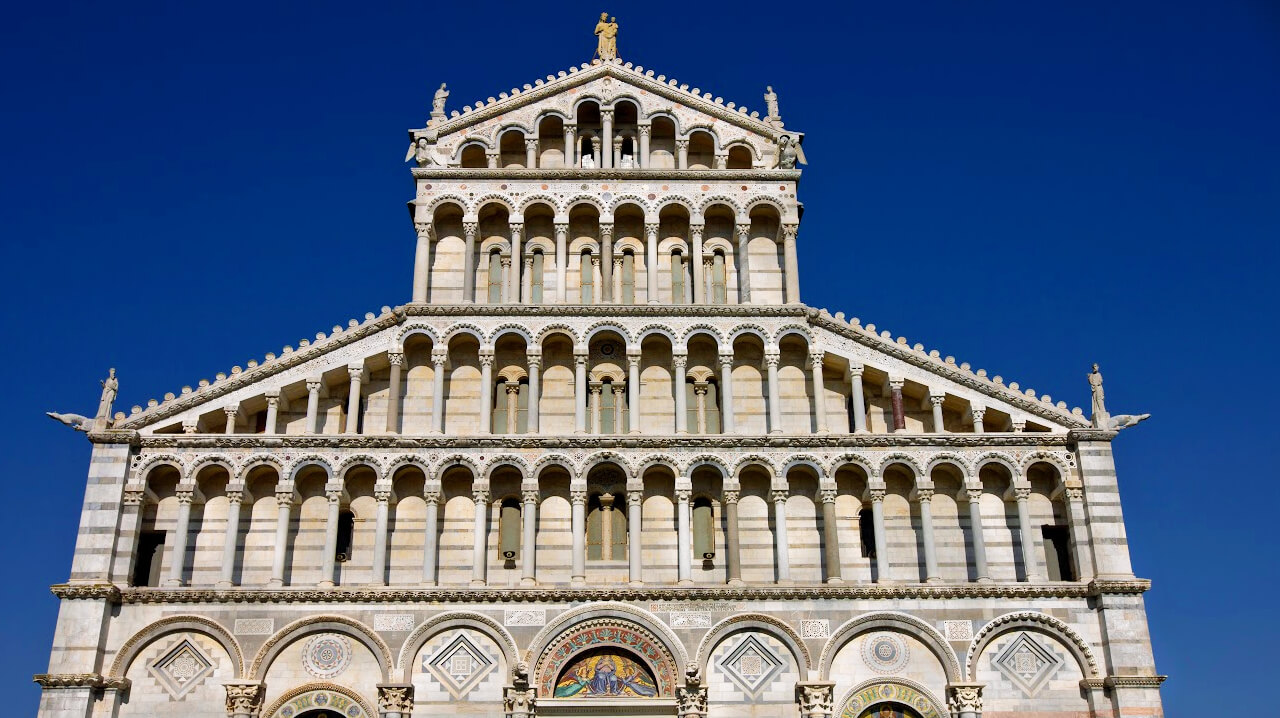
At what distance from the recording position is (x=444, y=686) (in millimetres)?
27016

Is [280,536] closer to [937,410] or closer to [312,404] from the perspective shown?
[312,404]

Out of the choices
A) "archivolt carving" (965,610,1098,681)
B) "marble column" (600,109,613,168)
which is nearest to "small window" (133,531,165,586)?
"marble column" (600,109,613,168)

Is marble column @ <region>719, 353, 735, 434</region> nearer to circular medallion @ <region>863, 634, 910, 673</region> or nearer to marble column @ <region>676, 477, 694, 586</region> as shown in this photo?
marble column @ <region>676, 477, 694, 586</region>

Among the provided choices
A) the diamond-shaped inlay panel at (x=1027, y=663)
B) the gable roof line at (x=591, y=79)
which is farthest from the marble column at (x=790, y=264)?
the diamond-shaped inlay panel at (x=1027, y=663)

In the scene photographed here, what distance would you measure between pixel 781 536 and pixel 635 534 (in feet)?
9.90

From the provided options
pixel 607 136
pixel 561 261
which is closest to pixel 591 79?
pixel 607 136

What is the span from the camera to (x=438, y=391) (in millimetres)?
29719

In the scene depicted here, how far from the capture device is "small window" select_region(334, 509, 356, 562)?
94.7 feet

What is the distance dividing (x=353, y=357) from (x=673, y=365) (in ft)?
22.9

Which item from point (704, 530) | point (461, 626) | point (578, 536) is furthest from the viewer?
point (704, 530)

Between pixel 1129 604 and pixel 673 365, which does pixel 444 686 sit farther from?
pixel 1129 604

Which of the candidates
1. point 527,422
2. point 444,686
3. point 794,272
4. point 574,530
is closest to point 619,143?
point 794,272

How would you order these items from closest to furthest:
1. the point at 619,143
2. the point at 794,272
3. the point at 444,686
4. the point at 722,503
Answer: the point at 444,686 < the point at 722,503 < the point at 794,272 < the point at 619,143

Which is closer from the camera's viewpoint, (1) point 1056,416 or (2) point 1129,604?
(2) point 1129,604
